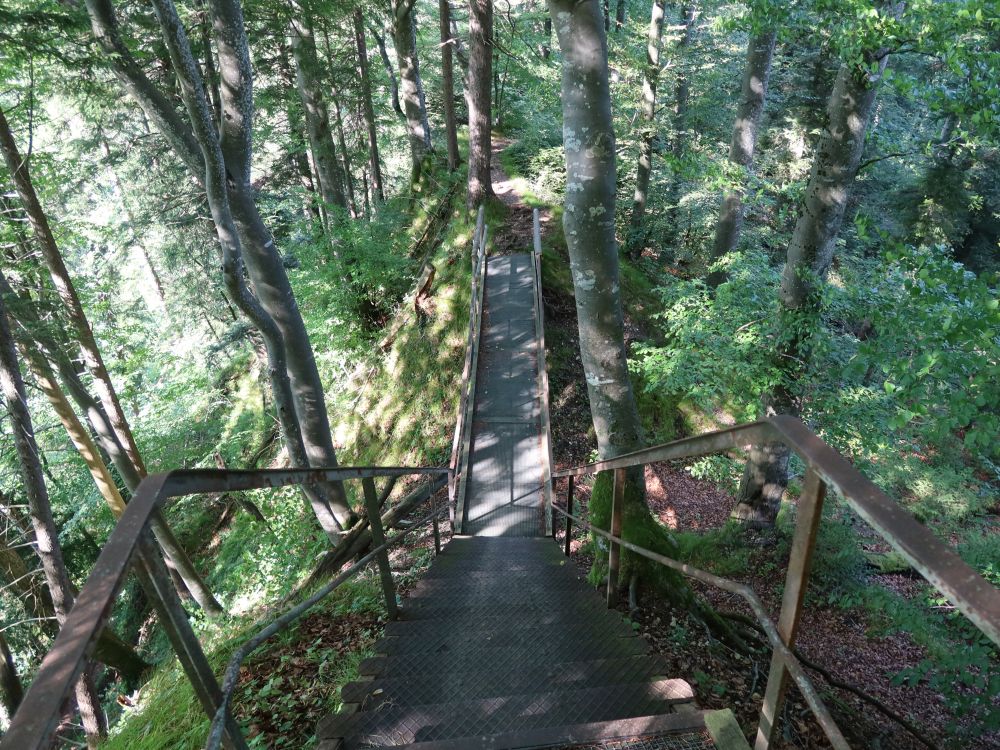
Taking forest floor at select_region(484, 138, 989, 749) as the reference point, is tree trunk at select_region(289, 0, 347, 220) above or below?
above

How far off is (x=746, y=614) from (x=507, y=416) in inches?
182

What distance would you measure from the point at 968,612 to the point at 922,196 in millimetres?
20566

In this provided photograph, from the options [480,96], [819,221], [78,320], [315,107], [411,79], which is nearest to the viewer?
[819,221]

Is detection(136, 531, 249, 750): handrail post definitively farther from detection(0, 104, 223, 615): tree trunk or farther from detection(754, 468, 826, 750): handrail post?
detection(0, 104, 223, 615): tree trunk

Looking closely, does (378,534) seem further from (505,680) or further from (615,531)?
(615,531)

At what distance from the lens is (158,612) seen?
61.1 inches

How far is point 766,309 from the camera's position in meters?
6.76

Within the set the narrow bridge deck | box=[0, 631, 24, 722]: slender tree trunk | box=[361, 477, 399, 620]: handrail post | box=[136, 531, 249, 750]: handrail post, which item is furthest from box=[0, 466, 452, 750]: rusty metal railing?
box=[0, 631, 24, 722]: slender tree trunk

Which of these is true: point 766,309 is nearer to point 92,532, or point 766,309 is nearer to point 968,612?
point 968,612

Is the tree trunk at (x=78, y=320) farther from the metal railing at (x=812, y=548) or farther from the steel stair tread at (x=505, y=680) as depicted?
the metal railing at (x=812, y=548)

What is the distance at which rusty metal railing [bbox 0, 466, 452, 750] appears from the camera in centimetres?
95

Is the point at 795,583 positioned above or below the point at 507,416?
above

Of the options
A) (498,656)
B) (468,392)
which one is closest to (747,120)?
(468,392)

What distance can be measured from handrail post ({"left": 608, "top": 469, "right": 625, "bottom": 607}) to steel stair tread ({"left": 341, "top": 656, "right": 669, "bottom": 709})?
2.85 ft
